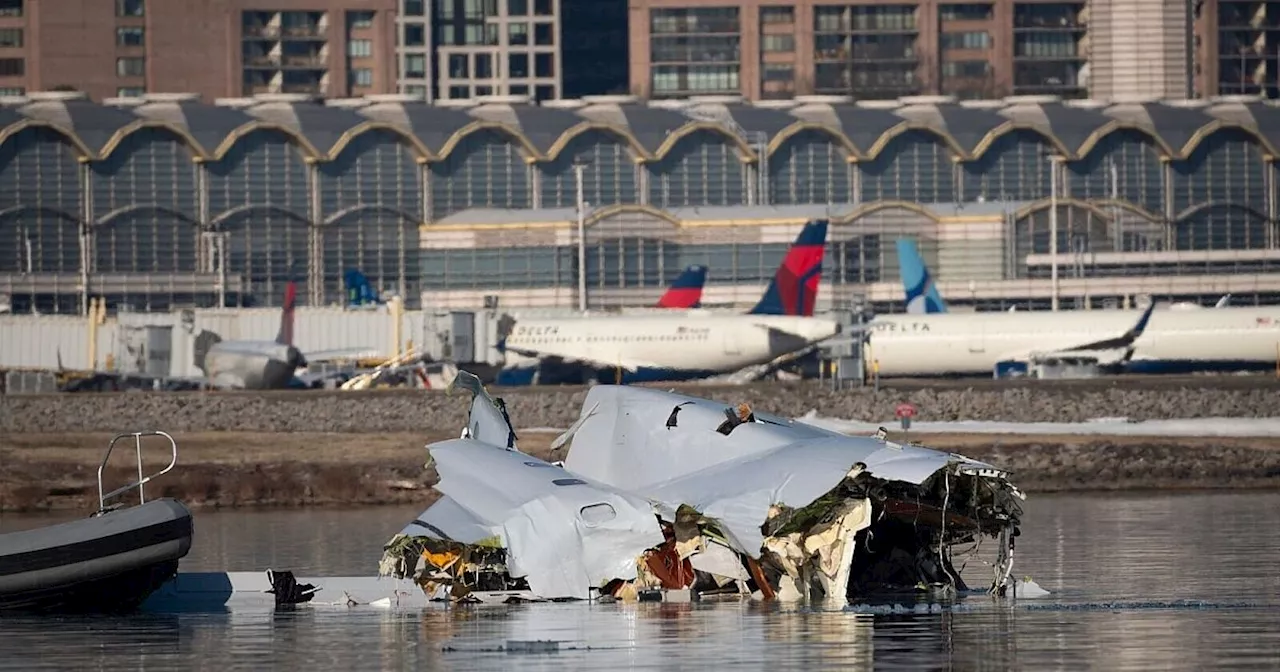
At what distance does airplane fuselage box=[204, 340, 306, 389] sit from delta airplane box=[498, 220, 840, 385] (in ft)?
43.2

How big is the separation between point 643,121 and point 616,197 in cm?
667

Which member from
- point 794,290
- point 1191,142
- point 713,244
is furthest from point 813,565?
point 1191,142

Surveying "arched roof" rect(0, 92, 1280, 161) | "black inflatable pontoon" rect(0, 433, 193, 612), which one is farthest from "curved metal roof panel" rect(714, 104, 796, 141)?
"black inflatable pontoon" rect(0, 433, 193, 612)

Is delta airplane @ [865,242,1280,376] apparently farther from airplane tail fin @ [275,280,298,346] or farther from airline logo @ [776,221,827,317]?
airplane tail fin @ [275,280,298,346]

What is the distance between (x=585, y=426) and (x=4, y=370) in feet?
279

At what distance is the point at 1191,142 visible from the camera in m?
162

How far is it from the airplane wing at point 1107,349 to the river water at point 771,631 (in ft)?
203

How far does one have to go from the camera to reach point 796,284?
4373 inches

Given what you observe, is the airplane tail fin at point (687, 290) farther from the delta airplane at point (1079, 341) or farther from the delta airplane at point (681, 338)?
the delta airplane at point (1079, 341)

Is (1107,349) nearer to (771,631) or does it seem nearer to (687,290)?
(687,290)

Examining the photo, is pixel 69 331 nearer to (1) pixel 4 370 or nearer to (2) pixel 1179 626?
(1) pixel 4 370

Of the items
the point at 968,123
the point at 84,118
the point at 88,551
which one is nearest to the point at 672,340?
the point at 968,123

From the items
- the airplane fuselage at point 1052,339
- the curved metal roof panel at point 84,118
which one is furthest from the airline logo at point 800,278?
the curved metal roof panel at point 84,118

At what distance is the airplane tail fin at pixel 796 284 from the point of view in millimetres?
110688
